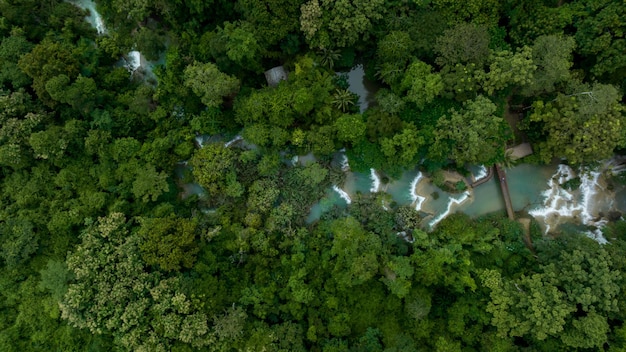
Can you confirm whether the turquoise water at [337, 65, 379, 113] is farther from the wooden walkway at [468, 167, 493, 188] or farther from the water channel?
the wooden walkway at [468, 167, 493, 188]

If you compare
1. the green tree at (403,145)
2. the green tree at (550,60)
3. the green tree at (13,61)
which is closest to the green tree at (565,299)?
the green tree at (403,145)

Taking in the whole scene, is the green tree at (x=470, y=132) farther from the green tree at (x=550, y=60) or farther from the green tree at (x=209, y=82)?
the green tree at (x=209, y=82)

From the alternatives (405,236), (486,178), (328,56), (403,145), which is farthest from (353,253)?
(328,56)

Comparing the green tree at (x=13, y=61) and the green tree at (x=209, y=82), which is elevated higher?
the green tree at (x=13, y=61)

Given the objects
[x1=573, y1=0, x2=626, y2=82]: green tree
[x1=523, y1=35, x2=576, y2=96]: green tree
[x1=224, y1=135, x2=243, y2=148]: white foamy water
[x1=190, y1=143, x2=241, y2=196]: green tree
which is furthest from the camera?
[x1=224, y1=135, x2=243, y2=148]: white foamy water

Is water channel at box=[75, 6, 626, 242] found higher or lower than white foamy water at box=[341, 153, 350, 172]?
lower

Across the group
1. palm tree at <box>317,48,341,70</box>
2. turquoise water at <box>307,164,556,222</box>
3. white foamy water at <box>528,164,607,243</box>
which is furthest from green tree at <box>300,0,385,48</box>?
white foamy water at <box>528,164,607,243</box>

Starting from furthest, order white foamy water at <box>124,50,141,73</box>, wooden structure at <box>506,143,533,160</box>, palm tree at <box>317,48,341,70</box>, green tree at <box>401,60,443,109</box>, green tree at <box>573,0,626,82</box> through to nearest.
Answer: white foamy water at <box>124,50,141,73</box> < wooden structure at <box>506,143,533,160</box> < palm tree at <box>317,48,341,70</box> < green tree at <box>401,60,443,109</box> < green tree at <box>573,0,626,82</box>

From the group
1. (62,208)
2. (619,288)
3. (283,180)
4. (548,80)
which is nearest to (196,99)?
(283,180)
